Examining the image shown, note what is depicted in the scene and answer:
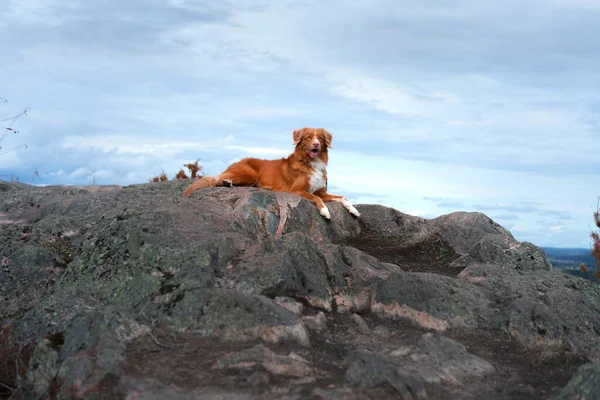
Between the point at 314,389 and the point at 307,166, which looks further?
the point at 307,166

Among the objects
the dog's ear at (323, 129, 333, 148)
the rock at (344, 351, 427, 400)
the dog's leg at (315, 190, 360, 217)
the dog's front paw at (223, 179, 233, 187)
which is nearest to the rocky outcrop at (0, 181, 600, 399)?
the rock at (344, 351, 427, 400)

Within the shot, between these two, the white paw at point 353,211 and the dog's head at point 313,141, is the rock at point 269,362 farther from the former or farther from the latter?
the white paw at point 353,211

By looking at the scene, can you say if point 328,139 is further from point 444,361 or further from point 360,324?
point 444,361

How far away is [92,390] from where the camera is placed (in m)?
5.56

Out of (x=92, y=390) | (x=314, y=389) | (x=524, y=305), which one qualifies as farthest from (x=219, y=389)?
(x=524, y=305)

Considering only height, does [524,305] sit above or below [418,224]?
below

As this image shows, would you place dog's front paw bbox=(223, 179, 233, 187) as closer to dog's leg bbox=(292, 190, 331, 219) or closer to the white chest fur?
dog's leg bbox=(292, 190, 331, 219)

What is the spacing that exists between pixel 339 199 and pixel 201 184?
9.96 ft

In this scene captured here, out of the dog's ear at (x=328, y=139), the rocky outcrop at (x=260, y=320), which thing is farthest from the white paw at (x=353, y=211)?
the rocky outcrop at (x=260, y=320)

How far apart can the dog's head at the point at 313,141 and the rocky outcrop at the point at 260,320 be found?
8.96ft

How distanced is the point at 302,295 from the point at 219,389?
210cm

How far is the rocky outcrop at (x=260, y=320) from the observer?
18.6 ft

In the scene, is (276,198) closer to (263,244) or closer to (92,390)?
(263,244)

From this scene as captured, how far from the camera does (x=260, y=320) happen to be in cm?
640
